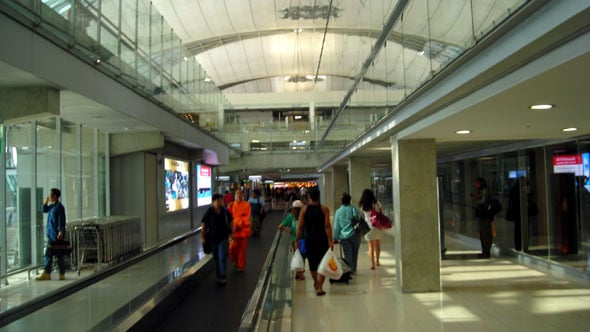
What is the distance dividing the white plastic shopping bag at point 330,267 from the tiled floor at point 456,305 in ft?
1.75

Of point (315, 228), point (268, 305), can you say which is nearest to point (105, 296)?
point (268, 305)

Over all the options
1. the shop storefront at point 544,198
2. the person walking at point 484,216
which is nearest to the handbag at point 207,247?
the shop storefront at point 544,198

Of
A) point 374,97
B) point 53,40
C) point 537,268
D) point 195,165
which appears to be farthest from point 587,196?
point 195,165

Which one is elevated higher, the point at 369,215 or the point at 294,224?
the point at 369,215

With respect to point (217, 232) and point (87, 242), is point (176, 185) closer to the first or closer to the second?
point (87, 242)

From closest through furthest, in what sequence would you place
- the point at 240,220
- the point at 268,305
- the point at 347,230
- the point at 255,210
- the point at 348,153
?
the point at 268,305, the point at 240,220, the point at 347,230, the point at 255,210, the point at 348,153

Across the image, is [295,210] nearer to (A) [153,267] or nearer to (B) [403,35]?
(A) [153,267]

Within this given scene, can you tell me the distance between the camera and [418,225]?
29.3ft

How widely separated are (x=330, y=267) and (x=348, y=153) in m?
9.02

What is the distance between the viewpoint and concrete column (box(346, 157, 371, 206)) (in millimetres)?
18297

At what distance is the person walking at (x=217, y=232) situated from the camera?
28.3ft

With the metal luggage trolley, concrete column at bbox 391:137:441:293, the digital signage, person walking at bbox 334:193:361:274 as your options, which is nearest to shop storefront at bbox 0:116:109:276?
the metal luggage trolley

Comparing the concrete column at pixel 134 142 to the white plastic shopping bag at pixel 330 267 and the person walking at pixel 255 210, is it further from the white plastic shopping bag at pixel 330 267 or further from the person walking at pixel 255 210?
the white plastic shopping bag at pixel 330 267

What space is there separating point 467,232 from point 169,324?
12409 millimetres
